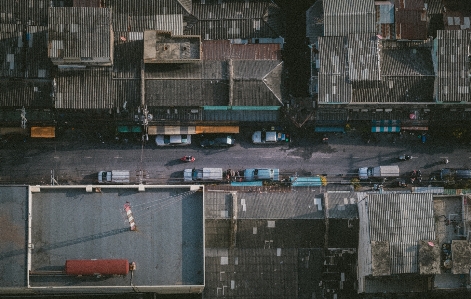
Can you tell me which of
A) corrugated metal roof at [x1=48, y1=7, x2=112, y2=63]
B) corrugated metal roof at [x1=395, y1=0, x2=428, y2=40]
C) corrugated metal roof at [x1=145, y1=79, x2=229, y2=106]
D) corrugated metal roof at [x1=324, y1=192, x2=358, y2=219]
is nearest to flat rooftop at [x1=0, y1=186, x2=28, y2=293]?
corrugated metal roof at [x1=48, y1=7, x2=112, y2=63]

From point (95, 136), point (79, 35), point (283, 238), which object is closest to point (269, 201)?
point (283, 238)

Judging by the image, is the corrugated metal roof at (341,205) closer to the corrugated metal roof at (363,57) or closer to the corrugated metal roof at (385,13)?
the corrugated metal roof at (363,57)

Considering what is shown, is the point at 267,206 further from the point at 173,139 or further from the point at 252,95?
the point at 173,139

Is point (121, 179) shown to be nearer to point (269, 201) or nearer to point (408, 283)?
point (269, 201)

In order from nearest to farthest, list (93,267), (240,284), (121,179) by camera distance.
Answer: (93,267), (240,284), (121,179)


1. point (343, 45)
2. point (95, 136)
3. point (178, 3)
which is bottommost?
point (95, 136)

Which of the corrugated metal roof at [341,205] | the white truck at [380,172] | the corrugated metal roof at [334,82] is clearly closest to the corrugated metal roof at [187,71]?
the corrugated metal roof at [334,82]
